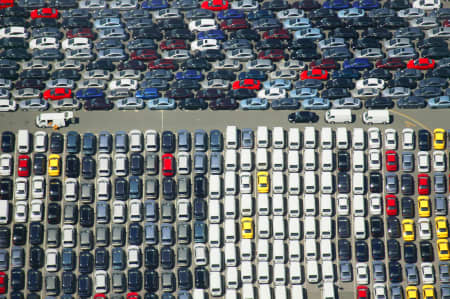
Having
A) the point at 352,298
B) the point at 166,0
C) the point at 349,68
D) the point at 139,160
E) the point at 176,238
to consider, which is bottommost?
the point at 352,298

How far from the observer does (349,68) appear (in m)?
96.5

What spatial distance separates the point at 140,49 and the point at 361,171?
124 ft

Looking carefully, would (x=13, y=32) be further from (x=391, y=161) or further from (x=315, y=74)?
(x=391, y=161)

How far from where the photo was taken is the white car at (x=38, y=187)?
91.4 metres

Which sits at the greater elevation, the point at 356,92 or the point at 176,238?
the point at 356,92

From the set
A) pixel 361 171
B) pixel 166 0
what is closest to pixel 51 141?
pixel 166 0

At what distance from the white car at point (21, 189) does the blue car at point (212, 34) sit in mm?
33794

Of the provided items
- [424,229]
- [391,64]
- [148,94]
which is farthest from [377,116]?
[148,94]

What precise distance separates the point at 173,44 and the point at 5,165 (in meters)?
30.4

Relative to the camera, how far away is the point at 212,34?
322 feet

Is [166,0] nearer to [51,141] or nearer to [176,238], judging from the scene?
[51,141]

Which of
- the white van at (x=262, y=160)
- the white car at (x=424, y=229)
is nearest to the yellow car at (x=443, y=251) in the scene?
the white car at (x=424, y=229)

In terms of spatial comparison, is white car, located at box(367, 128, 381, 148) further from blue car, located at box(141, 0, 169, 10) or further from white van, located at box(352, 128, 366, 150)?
blue car, located at box(141, 0, 169, 10)

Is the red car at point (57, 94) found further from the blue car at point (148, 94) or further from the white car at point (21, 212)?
the white car at point (21, 212)
